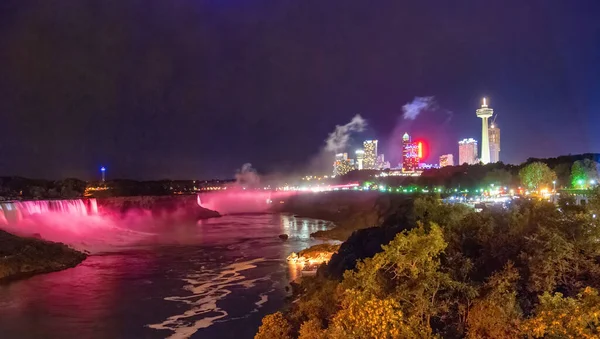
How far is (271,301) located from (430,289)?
14.0 m

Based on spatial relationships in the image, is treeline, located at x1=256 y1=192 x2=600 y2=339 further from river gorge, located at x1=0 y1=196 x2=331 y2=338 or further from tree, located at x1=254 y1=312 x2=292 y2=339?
river gorge, located at x1=0 y1=196 x2=331 y2=338

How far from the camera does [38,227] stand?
166 feet

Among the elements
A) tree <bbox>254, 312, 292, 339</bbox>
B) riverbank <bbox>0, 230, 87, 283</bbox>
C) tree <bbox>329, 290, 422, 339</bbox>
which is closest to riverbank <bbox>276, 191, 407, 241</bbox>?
riverbank <bbox>0, 230, 87, 283</bbox>

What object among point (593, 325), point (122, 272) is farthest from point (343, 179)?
point (593, 325)

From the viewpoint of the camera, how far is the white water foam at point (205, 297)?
68.3ft

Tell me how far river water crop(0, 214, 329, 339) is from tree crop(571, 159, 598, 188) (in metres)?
34.9

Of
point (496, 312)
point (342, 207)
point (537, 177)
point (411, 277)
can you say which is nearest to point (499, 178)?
point (537, 177)

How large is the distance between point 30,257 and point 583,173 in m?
54.6

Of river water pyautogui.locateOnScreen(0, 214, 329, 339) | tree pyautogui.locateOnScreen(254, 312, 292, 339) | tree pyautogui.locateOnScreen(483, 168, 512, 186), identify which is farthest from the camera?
tree pyautogui.locateOnScreen(483, 168, 512, 186)

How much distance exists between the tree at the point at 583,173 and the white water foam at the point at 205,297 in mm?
38905

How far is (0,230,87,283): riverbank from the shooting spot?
108ft

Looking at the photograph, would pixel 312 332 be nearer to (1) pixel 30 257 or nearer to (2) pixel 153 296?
(2) pixel 153 296

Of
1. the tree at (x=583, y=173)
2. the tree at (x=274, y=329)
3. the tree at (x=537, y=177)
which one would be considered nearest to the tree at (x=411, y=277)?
the tree at (x=274, y=329)

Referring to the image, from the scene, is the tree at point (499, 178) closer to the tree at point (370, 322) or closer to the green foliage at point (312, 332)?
the green foliage at point (312, 332)
